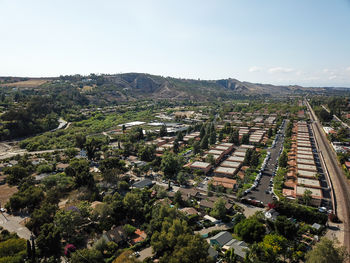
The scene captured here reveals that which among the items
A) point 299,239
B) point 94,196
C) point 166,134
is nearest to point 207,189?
point 299,239

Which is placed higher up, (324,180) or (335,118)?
(335,118)

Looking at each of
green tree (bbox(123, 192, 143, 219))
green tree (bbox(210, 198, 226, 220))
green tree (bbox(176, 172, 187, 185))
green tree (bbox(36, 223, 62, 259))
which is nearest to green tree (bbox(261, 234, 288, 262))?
green tree (bbox(210, 198, 226, 220))

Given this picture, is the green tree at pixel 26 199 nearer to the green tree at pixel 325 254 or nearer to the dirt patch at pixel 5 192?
the dirt patch at pixel 5 192

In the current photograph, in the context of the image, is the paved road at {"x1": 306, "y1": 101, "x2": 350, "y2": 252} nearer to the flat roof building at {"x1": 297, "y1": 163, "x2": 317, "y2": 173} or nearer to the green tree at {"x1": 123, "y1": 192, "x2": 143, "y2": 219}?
the flat roof building at {"x1": 297, "y1": 163, "x2": 317, "y2": 173}

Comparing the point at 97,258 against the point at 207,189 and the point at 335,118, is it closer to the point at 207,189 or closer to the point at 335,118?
the point at 207,189

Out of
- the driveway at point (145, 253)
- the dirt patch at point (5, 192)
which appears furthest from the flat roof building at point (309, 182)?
the dirt patch at point (5, 192)

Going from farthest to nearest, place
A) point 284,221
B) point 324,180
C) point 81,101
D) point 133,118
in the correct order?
point 81,101 < point 133,118 < point 324,180 < point 284,221
